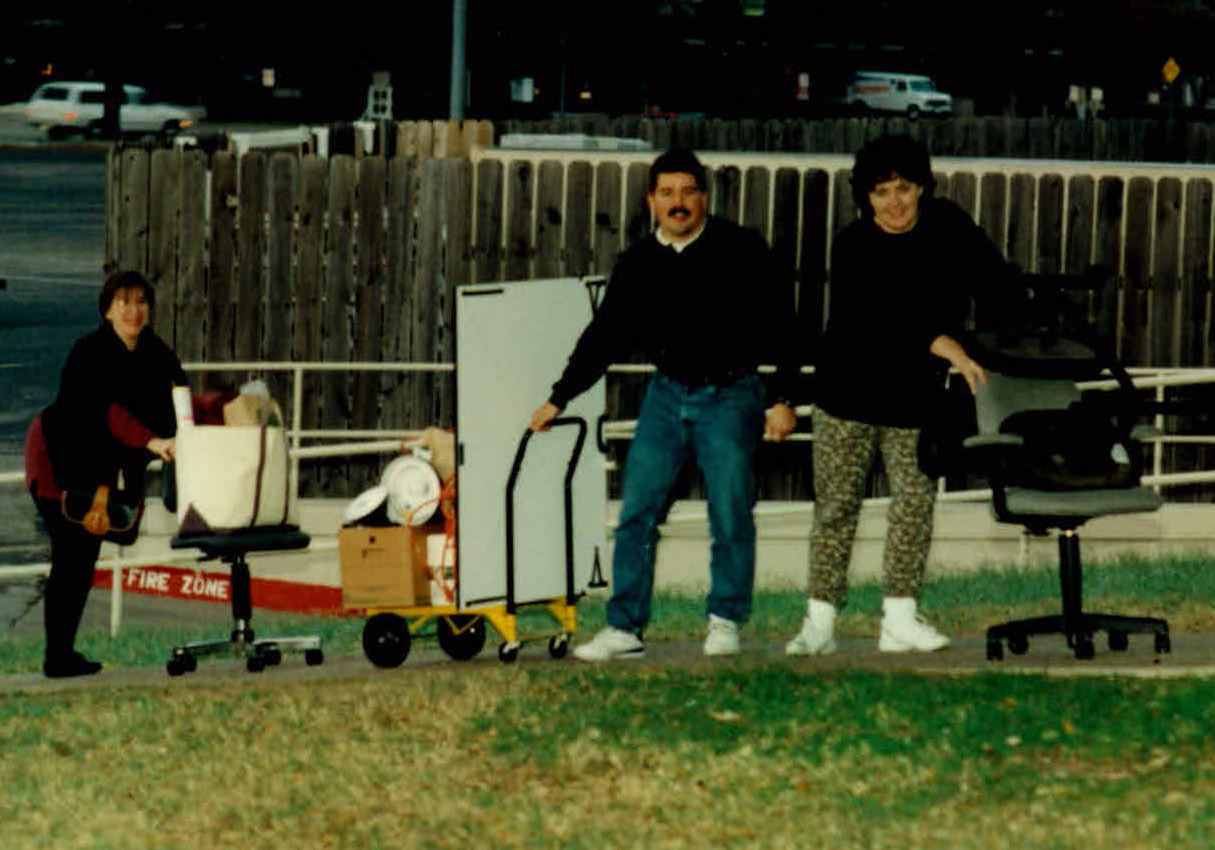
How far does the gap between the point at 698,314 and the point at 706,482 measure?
2.12ft

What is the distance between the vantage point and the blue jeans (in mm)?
10250

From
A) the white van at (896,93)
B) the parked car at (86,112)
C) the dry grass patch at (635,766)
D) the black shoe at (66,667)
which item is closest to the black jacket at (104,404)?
the black shoe at (66,667)

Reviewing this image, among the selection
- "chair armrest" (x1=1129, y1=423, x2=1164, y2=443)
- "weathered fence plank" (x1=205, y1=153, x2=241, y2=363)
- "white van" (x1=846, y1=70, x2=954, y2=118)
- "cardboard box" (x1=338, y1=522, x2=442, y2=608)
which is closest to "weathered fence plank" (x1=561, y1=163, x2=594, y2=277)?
"weathered fence plank" (x1=205, y1=153, x2=241, y2=363)

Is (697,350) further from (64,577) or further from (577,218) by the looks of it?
(577,218)

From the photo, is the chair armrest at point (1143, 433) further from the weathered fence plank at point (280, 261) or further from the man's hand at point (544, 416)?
the weathered fence plank at point (280, 261)

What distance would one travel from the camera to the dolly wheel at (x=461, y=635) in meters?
11.3

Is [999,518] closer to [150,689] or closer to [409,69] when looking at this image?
[150,689]

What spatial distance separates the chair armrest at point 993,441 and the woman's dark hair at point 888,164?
3.08ft

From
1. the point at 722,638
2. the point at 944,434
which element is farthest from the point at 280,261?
the point at 944,434

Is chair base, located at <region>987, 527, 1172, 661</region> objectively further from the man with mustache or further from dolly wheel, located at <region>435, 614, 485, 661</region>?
dolly wheel, located at <region>435, 614, 485, 661</region>

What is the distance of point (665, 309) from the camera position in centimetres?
1023

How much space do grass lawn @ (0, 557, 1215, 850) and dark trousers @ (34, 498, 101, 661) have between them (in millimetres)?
1081

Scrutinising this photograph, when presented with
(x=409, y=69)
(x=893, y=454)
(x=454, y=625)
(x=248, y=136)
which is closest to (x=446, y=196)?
(x=248, y=136)

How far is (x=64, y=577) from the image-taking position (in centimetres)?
1183
